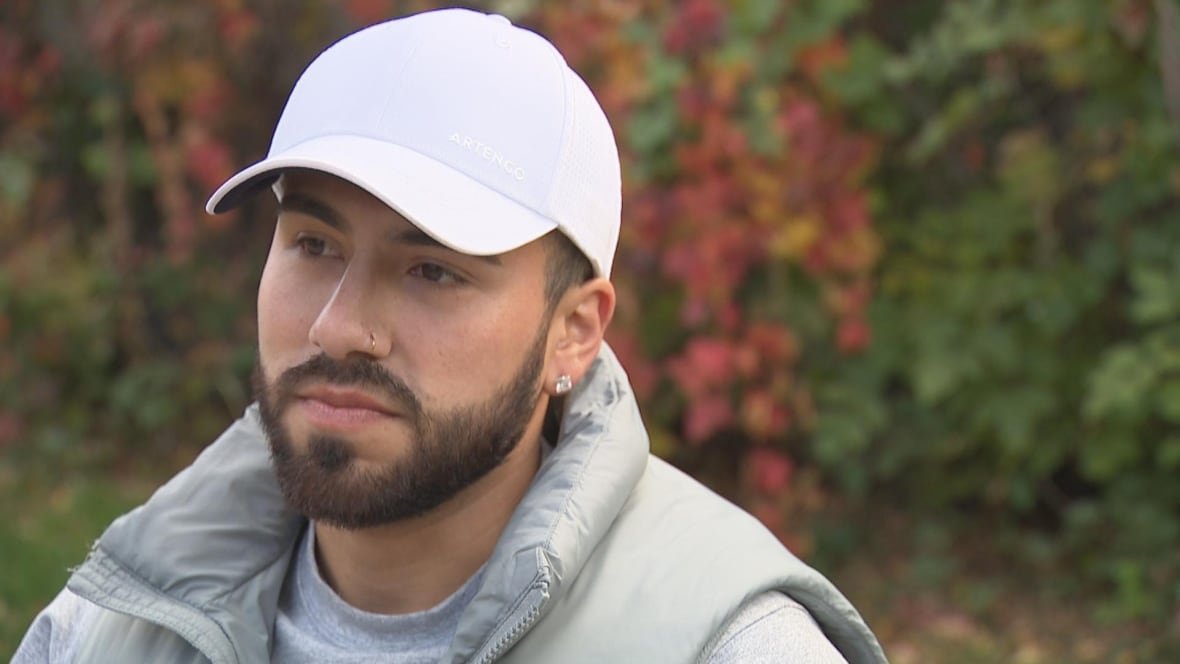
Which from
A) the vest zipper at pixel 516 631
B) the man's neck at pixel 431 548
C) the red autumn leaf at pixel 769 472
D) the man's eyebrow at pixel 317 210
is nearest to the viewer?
the vest zipper at pixel 516 631

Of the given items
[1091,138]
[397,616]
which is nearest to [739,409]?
[1091,138]

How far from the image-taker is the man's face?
6.14 ft

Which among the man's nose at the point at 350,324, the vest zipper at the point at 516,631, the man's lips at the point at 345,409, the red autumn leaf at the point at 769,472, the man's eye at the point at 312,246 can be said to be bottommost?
the red autumn leaf at the point at 769,472

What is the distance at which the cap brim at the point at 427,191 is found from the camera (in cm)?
182

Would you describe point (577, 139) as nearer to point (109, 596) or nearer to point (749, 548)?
point (749, 548)

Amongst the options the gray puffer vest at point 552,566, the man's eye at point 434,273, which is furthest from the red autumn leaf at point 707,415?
the man's eye at point 434,273

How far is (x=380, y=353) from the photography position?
6.10 feet

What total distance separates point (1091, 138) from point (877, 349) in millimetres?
926

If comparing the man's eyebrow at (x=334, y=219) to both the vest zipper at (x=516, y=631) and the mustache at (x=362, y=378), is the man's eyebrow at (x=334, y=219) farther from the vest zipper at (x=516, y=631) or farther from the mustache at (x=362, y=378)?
the vest zipper at (x=516, y=631)

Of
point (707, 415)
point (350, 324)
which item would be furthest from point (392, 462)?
point (707, 415)

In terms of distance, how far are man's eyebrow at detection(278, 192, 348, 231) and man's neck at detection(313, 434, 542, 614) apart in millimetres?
396

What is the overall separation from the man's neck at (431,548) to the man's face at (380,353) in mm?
78

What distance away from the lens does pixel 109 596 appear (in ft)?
6.64

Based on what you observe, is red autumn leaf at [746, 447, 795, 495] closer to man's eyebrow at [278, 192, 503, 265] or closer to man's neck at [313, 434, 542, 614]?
man's neck at [313, 434, 542, 614]
